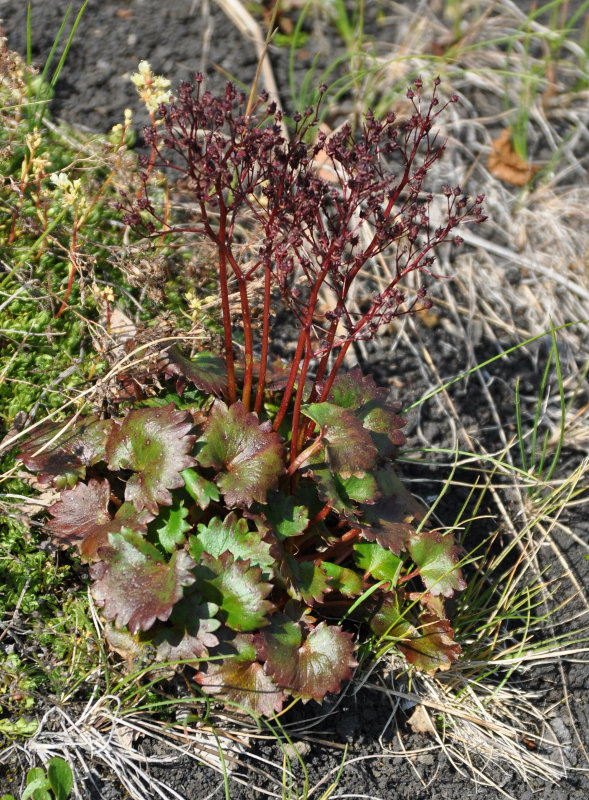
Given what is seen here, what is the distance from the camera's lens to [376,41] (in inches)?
165

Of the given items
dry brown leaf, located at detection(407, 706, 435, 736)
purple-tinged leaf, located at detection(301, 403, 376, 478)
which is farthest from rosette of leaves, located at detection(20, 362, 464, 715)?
dry brown leaf, located at detection(407, 706, 435, 736)

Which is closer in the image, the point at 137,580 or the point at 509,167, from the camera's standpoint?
the point at 137,580

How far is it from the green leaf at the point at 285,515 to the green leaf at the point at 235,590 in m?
0.19

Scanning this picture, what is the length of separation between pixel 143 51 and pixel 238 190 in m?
Answer: 2.18

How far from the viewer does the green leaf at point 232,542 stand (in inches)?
85.6

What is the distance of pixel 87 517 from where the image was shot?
7.49 feet

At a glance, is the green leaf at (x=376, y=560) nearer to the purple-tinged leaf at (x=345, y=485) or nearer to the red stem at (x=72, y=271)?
the purple-tinged leaf at (x=345, y=485)

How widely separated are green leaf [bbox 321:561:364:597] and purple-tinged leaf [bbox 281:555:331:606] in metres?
0.04

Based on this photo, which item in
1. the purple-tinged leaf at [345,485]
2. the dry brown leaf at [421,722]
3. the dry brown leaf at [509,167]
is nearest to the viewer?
the purple-tinged leaf at [345,485]

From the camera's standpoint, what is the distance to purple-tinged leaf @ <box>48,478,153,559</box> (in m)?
2.21

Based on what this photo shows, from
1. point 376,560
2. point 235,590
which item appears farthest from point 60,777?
point 376,560

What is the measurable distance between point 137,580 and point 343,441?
0.68m

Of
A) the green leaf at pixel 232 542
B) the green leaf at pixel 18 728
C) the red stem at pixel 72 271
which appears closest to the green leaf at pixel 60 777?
the green leaf at pixel 18 728

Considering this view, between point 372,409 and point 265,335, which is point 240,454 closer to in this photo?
point 265,335
